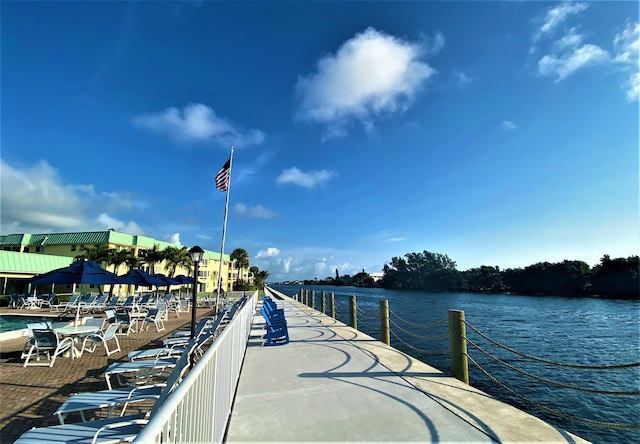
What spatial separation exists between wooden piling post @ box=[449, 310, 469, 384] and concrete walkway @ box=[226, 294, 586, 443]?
18cm

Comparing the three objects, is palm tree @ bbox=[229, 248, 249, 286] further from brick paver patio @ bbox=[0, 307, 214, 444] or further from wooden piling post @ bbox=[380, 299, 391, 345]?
wooden piling post @ bbox=[380, 299, 391, 345]

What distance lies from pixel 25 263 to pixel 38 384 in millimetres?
29553

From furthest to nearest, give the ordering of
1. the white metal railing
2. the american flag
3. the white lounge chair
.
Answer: the american flag < the white lounge chair < the white metal railing

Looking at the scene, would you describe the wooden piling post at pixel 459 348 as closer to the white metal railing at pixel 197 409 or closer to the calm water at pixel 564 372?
the calm water at pixel 564 372

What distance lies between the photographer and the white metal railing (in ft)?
4.76

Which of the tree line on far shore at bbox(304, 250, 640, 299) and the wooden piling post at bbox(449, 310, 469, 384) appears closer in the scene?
the wooden piling post at bbox(449, 310, 469, 384)

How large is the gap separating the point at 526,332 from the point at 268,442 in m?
24.0

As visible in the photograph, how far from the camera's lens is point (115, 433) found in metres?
2.89

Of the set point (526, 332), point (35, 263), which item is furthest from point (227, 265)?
point (526, 332)

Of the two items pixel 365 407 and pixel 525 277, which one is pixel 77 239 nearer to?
pixel 365 407

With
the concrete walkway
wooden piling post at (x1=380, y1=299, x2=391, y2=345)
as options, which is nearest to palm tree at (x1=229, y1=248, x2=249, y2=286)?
wooden piling post at (x1=380, y1=299, x2=391, y2=345)

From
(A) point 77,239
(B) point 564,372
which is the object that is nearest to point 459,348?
(B) point 564,372

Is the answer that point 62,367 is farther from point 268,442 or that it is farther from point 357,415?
point 357,415

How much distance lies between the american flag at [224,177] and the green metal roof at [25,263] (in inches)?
849
